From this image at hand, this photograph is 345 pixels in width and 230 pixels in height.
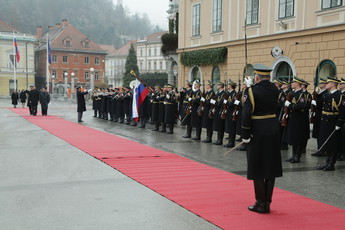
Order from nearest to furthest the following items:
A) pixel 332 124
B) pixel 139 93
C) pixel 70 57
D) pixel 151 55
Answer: pixel 332 124, pixel 139 93, pixel 70 57, pixel 151 55

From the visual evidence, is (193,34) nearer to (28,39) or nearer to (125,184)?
(125,184)

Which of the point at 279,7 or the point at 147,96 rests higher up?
the point at 279,7

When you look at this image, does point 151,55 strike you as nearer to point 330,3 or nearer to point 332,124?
point 330,3

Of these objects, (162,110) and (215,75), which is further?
(215,75)

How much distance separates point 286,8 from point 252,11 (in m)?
2.49

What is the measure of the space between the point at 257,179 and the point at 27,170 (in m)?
4.85

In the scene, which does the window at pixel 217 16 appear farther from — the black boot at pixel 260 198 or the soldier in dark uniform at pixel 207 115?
the black boot at pixel 260 198

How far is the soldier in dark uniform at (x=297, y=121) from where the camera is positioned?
9844 millimetres

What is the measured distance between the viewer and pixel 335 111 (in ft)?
28.9

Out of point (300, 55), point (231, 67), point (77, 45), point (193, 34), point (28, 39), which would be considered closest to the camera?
point (300, 55)

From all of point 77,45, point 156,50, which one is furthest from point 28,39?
point 156,50

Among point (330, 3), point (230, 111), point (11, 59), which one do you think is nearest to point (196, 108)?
point (230, 111)

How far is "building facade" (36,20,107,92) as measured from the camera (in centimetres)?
8012

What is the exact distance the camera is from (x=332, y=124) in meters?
8.84
